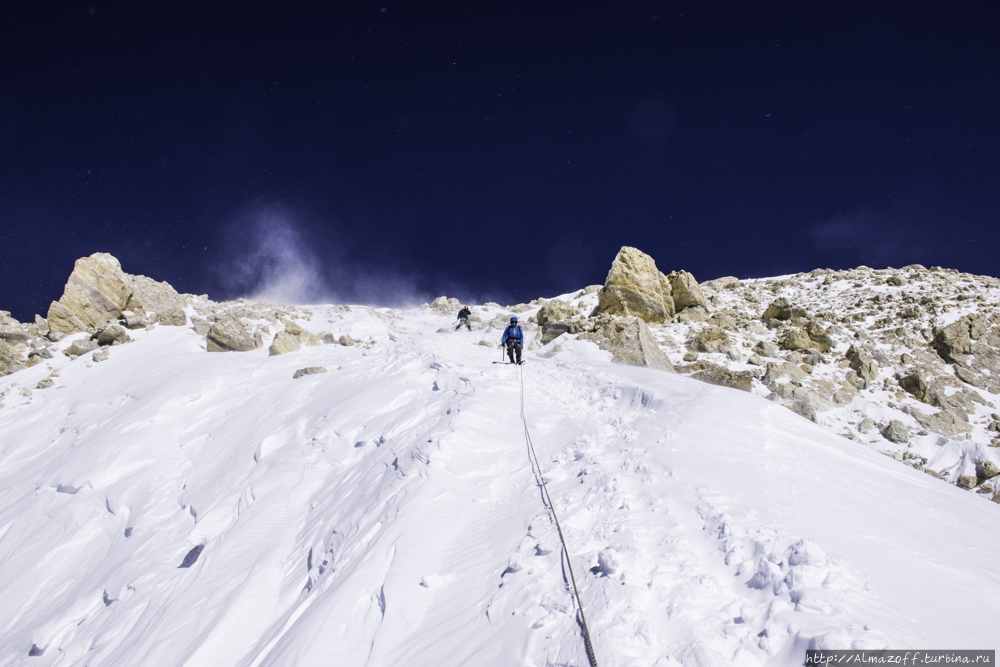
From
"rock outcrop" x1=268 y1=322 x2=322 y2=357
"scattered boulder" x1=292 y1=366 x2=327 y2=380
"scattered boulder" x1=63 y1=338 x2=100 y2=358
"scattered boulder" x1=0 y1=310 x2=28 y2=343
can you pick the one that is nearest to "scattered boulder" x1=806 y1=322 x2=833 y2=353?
"scattered boulder" x1=292 y1=366 x2=327 y2=380

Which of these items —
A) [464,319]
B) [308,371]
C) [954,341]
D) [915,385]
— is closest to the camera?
[308,371]

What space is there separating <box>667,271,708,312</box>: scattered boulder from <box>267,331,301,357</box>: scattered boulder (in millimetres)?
20179

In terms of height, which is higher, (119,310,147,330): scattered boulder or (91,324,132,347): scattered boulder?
(119,310,147,330): scattered boulder

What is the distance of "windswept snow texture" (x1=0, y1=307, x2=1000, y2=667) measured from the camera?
3.36m

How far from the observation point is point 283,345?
56.6 feet

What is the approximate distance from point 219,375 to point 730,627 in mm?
16455

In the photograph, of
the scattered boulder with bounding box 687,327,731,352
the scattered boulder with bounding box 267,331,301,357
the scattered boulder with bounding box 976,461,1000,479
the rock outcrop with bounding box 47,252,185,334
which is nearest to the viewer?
the scattered boulder with bounding box 976,461,1000,479

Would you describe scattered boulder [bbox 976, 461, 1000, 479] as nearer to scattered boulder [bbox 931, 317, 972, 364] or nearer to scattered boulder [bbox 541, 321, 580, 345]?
scattered boulder [bbox 931, 317, 972, 364]

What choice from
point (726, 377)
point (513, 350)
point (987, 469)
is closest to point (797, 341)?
point (726, 377)

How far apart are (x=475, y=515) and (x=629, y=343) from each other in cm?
1178

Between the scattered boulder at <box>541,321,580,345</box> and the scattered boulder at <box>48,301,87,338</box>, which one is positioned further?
the scattered boulder at <box>541,321,580,345</box>

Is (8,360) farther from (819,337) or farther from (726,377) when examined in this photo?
(819,337)

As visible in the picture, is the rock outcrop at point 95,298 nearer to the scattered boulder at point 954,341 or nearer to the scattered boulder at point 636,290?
the scattered boulder at point 636,290

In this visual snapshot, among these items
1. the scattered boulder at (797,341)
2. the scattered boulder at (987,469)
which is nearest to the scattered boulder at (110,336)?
the scattered boulder at (797,341)
